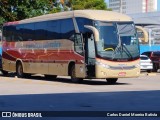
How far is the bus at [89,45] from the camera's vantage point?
24250mm

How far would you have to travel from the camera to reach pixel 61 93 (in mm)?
19719

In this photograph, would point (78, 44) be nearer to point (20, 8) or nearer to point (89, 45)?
point (89, 45)

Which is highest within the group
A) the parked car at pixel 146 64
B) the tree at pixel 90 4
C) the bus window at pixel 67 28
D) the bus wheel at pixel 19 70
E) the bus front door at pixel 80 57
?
the tree at pixel 90 4

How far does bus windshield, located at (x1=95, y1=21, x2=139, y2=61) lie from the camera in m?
24.2

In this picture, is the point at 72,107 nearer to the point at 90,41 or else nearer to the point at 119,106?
the point at 119,106

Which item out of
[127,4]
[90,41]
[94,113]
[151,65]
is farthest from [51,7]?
[127,4]

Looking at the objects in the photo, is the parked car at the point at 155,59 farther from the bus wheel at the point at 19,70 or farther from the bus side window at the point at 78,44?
the bus side window at the point at 78,44

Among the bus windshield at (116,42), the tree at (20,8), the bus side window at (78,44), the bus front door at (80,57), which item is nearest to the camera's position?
the bus windshield at (116,42)

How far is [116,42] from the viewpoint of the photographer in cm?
2456

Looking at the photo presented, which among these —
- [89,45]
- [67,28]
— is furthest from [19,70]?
[89,45]

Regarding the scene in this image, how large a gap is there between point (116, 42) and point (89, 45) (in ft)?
4.40

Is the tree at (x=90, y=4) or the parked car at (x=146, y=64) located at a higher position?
the tree at (x=90, y=4)

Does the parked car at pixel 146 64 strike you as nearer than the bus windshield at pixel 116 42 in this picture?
No

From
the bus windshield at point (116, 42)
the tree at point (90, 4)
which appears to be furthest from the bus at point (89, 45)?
the tree at point (90, 4)
